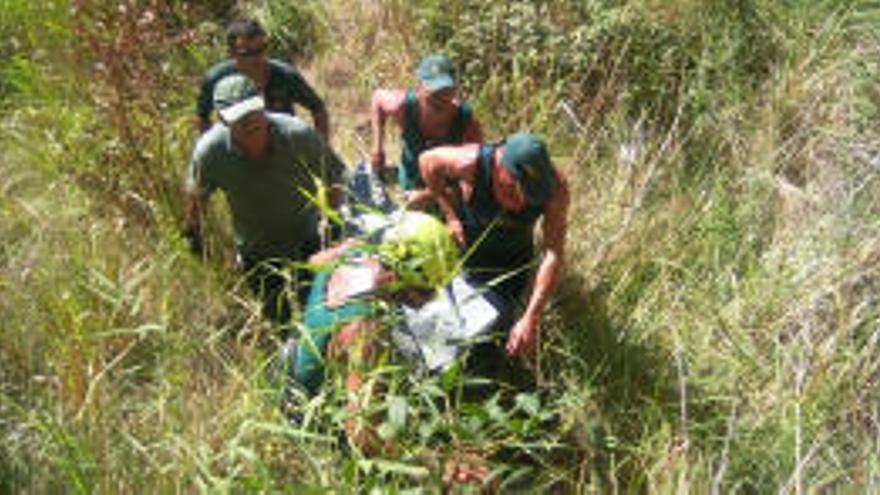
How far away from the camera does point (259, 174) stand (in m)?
3.22

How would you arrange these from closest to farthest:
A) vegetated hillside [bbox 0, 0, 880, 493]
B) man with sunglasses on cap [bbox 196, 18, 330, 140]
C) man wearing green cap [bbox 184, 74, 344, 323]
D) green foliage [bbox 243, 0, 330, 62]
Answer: vegetated hillside [bbox 0, 0, 880, 493] < man wearing green cap [bbox 184, 74, 344, 323] < man with sunglasses on cap [bbox 196, 18, 330, 140] < green foliage [bbox 243, 0, 330, 62]

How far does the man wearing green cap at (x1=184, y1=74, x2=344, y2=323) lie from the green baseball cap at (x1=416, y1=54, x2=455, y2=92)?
0.49 metres

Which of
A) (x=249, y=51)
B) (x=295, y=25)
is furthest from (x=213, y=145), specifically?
(x=295, y=25)

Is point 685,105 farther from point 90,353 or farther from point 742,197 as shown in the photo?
point 90,353

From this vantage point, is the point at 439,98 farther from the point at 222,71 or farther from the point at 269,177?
the point at 222,71

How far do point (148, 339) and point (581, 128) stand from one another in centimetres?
224

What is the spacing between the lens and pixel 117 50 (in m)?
3.26

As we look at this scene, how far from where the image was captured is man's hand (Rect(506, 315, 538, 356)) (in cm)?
282

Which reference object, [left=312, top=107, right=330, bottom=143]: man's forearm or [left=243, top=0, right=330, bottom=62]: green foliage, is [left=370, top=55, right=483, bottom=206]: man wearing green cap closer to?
[left=312, top=107, right=330, bottom=143]: man's forearm

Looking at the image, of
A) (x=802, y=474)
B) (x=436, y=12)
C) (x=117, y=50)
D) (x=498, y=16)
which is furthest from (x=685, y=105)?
(x=117, y=50)

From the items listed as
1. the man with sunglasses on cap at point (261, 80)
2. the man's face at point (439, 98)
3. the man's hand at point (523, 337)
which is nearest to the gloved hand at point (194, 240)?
the man with sunglasses on cap at point (261, 80)

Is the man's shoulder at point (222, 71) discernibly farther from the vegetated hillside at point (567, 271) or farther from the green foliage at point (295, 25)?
the green foliage at point (295, 25)

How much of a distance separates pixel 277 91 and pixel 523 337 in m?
1.73

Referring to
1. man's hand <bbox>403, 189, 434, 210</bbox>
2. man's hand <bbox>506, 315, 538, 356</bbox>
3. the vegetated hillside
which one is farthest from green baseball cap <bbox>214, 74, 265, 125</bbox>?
man's hand <bbox>506, 315, 538, 356</bbox>
